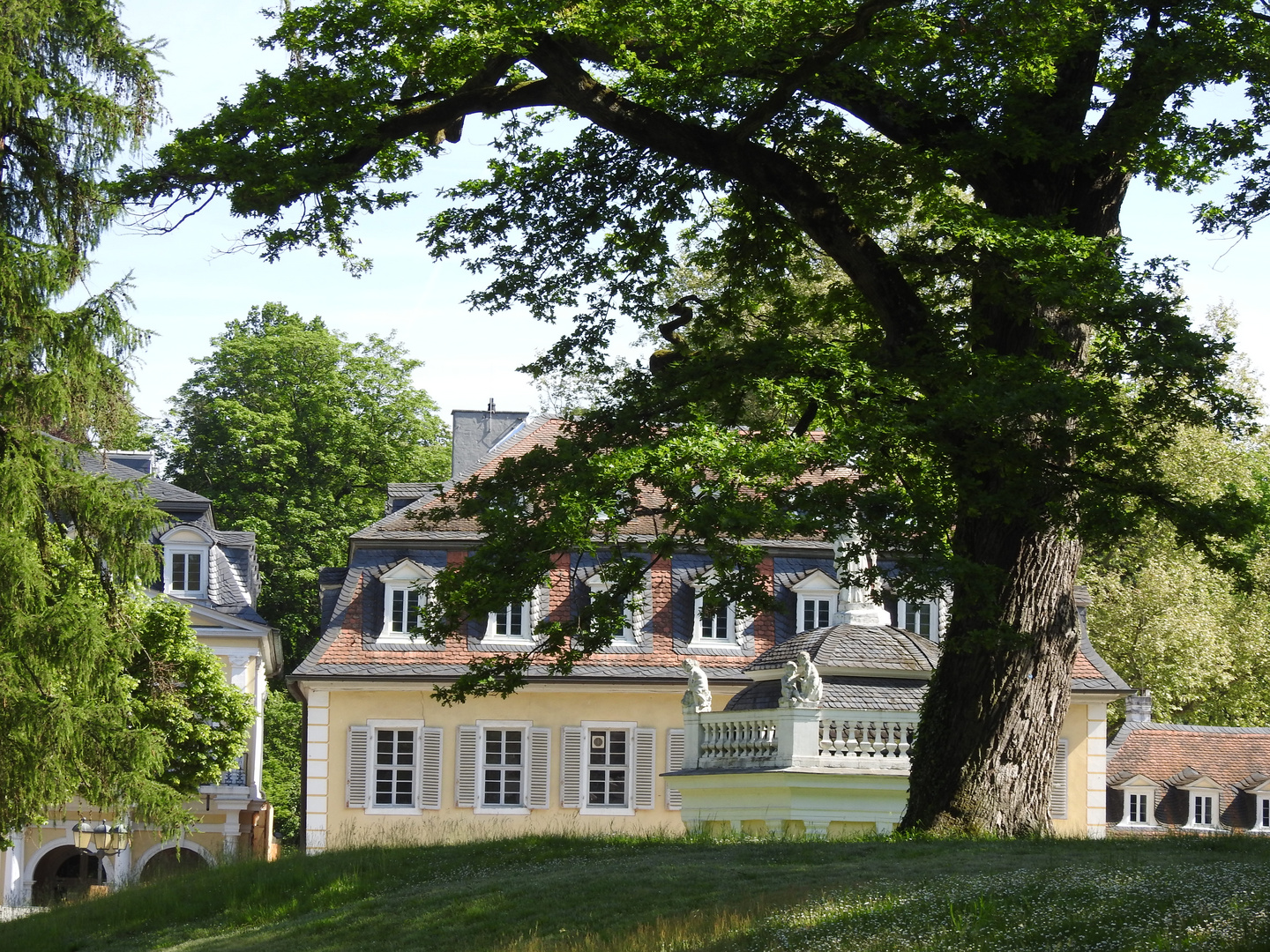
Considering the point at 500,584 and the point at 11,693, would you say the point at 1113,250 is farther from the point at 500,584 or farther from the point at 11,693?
the point at 11,693

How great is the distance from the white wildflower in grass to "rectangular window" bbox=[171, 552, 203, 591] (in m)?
34.0

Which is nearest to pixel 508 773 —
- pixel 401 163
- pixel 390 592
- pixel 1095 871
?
pixel 390 592

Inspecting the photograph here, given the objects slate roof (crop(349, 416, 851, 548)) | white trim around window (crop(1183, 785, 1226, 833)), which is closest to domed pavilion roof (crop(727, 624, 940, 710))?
slate roof (crop(349, 416, 851, 548))

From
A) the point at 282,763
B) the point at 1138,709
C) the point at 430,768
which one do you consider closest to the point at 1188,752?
the point at 1138,709

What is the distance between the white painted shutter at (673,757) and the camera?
35.0 meters

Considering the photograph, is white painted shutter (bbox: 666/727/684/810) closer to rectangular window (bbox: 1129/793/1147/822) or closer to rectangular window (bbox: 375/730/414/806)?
rectangular window (bbox: 375/730/414/806)

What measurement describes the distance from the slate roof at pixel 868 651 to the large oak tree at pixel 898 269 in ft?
30.8

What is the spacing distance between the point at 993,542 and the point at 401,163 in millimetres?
7459

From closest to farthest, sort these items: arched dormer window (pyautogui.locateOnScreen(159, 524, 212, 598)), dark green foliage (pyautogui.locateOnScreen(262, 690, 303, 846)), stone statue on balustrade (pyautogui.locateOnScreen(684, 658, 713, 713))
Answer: stone statue on balustrade (pyautogui.locateOnScreen(684, 658, 713, 713)) < arched dormer window (pyautogui.locateOnScreen(159, 524, 212, 598)) < dark green foliage (pyautogui.locateOnScreen(262, 690, 303, 846))

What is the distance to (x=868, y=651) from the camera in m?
27.0

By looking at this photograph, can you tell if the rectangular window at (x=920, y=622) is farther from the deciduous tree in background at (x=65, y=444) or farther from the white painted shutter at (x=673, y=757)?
the deciduous tree in background at (x=65, y=444)

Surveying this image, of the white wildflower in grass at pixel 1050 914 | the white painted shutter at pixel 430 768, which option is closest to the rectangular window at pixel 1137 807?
the white painted shutter at pixel 430 768

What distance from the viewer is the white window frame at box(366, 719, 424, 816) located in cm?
3434

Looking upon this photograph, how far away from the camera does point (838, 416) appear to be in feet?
48.3
